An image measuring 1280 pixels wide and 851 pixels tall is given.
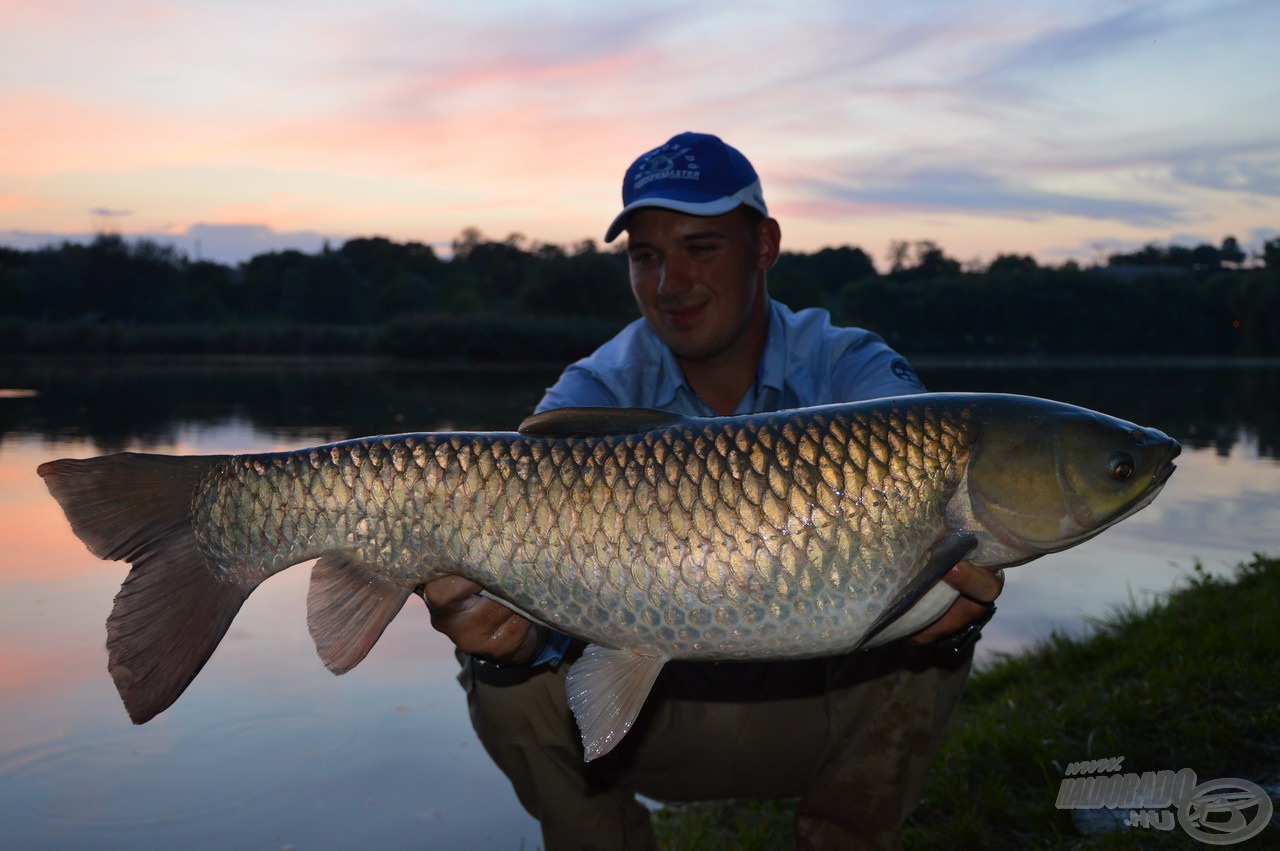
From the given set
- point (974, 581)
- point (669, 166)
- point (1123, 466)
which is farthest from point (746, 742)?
point (669, 166)

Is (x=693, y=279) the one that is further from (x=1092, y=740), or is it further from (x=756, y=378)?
(x=1092, y=740)

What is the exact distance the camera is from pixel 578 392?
2.36 meters

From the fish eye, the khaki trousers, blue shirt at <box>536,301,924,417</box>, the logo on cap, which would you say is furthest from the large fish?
the logo on cap

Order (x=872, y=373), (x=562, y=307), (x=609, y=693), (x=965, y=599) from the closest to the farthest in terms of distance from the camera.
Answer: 1. (x=609, y=693)
2. (x=965, y=599)
3. (x=872, y=373)
4. (x=562, y=307)

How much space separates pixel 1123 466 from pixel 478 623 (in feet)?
3.35

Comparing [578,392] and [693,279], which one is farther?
[693,279]

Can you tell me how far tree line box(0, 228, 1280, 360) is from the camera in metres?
30.0

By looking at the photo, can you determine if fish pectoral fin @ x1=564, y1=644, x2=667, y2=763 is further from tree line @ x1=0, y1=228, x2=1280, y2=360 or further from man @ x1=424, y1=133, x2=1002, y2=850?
tree line @ x1=0, y1=228, x2=1280, y2=360

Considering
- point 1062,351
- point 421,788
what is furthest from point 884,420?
point 1062,351

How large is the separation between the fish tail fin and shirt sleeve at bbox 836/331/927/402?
131 cm

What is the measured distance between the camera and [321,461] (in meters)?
1.54

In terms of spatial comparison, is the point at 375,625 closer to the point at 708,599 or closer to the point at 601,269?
the point at 708,599

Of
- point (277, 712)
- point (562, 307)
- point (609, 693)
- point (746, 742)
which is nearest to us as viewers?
point (609, 693)

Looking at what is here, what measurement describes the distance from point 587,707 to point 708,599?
0.85 ft
